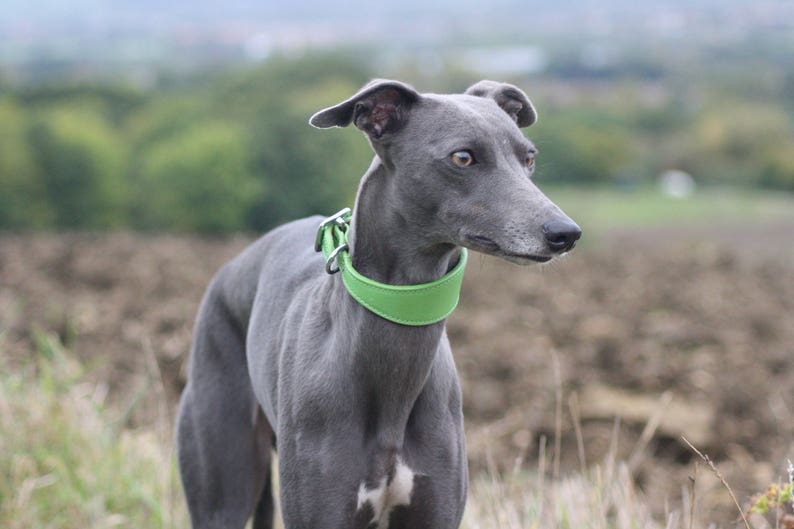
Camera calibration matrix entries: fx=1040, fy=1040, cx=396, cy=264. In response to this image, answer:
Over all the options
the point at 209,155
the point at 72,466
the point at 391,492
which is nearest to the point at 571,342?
the point at 72,466

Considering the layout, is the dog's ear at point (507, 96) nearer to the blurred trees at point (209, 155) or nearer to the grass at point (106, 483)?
the grass at point (106, 483)

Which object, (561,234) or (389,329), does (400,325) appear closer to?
(389,329)

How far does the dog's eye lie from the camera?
287cm

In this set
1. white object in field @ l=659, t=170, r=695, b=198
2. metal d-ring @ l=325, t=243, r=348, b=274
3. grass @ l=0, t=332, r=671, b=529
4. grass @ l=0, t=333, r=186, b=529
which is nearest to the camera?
metal d-ring @ l=325, t=243, r=348, b=274

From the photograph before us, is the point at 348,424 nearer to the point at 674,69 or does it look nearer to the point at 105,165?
the point at 105,165

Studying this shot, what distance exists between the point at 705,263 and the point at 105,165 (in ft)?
51.9

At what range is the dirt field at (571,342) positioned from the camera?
7.89 metres

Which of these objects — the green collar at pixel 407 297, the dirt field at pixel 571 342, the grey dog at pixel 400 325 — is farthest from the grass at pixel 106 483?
the green collar at pixel 407 297

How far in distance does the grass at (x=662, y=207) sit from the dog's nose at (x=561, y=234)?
73.1ft

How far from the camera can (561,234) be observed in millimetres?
2652

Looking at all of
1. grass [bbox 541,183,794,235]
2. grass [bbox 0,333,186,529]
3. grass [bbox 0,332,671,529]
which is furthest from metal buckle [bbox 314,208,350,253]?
grass [bbox 541,183,794,235]

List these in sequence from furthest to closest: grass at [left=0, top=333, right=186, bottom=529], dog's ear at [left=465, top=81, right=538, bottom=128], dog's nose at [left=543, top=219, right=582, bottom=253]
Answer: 1. grass at [left=0, top=333, right=186, bottom=529]
2. dog's ear at [left=465, top=81, right=538, bottom=128]
3. dog's nose at [left=543, top=219, right=582, bottom=253]

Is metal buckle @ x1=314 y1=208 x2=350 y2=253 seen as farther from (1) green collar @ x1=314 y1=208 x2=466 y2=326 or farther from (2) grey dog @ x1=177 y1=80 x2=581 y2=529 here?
(1) green collar @ x1=314 y1=208 x2=466 y2=326

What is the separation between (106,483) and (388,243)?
10.1ft
